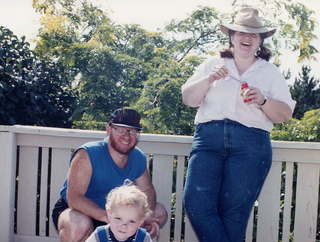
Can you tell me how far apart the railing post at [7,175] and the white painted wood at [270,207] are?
154 centimetres

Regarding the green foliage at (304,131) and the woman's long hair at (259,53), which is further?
the green foliage at (304,131)

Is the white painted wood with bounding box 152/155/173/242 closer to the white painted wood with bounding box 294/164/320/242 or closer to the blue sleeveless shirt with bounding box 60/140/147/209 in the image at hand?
the blue sleeveless shirt with bounding box 60/140/147/209

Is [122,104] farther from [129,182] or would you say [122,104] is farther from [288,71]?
[288,71]

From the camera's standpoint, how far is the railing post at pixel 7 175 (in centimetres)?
344

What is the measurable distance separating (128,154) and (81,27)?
3.81m

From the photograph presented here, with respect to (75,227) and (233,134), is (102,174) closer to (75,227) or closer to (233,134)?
(75,227)

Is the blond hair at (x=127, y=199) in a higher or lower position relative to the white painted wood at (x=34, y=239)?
higher

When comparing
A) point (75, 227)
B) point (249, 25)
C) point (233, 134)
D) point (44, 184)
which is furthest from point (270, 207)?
point (44, 184)

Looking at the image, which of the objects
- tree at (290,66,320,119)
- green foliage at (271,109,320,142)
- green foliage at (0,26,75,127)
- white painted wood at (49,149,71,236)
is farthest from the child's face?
tree at (290,66,320,119)

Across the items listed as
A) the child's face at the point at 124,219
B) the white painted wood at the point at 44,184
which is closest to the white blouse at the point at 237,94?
the child's face at the point at 124,219

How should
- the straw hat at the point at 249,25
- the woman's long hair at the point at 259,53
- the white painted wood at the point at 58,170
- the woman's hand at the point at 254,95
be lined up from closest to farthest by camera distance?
1. the woman's hand at the point at 254,95
2. the straw hat at the point at 249,25
3. the woman's long hair at the point at 259,53
4. the white painted wood at the point at 58,170

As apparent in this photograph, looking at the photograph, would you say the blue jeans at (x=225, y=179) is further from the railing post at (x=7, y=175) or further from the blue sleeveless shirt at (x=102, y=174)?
the railing post at (x=7, y=175)

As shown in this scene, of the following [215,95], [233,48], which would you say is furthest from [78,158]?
[233,48]

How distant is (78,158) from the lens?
2824mm
